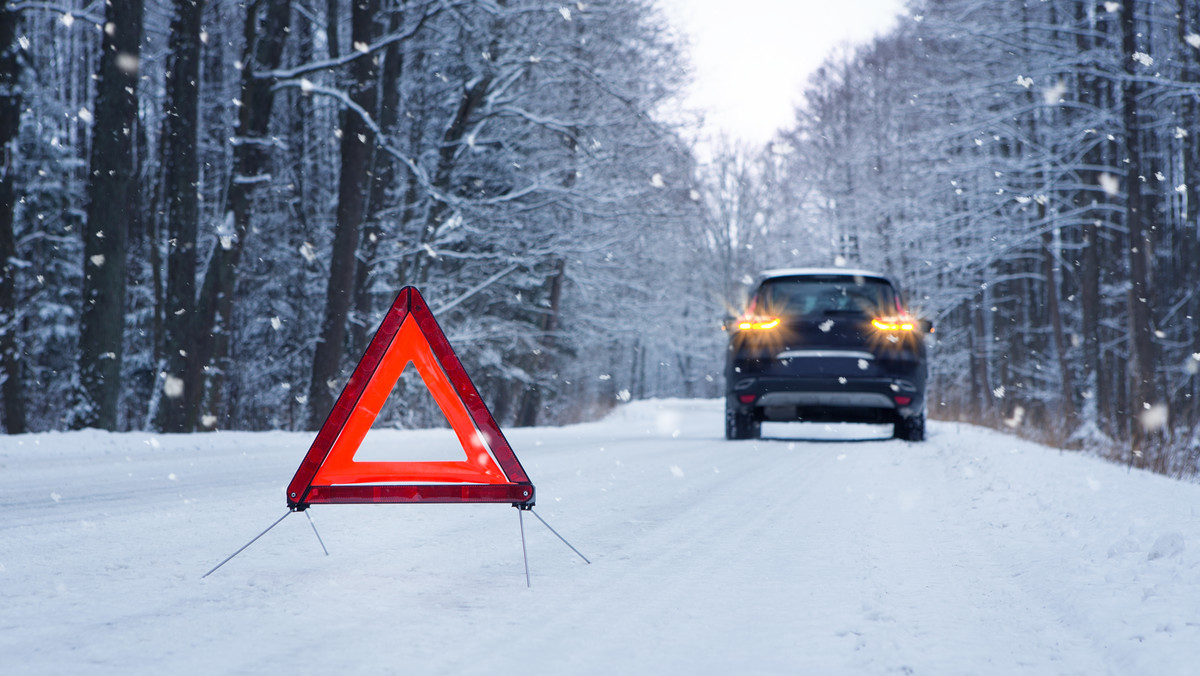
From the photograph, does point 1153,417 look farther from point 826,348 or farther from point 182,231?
point 182,231

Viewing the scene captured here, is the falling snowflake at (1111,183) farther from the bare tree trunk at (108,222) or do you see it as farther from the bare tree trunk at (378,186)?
the bare tree trunk at (108,222)

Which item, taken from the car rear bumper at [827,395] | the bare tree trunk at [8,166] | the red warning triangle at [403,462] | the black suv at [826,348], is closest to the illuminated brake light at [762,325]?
the black suv at [826,348]

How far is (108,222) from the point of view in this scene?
1518cm

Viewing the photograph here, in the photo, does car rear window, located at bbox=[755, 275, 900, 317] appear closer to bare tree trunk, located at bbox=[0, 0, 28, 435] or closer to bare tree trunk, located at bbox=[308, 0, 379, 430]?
bare tree trunk, located at bbox=[308, 0, 379, 430]

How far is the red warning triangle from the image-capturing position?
418 centimetres

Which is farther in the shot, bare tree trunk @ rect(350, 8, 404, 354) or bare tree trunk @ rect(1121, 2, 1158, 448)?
bare tree trunk @ rect(350, 8, 404, 354)

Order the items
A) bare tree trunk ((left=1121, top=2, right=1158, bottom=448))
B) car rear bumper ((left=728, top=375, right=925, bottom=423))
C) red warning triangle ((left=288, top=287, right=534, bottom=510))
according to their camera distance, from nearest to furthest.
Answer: red warning triangle ((left=288, top=287, right=534, bottom=510)) < car rear bumper ((left=728, top=375, right=925, bottom=423)) < bare tree trunk ((left=1121, top=2, right=1158, bottom=448))

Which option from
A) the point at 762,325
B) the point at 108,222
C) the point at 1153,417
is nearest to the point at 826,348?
the point at 762,325

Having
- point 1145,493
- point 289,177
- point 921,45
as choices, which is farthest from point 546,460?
point 921,45

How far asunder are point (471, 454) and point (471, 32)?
16.3 m

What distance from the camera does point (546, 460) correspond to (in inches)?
419

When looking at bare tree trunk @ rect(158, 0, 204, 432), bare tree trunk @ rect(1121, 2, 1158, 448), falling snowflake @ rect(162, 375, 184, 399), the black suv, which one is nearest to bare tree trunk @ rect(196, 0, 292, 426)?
bare tree trunk @ rect(158, 0, 204, 432)

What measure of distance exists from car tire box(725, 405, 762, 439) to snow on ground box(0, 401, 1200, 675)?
525 cm

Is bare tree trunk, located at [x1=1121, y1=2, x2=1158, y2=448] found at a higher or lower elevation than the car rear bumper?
higher
